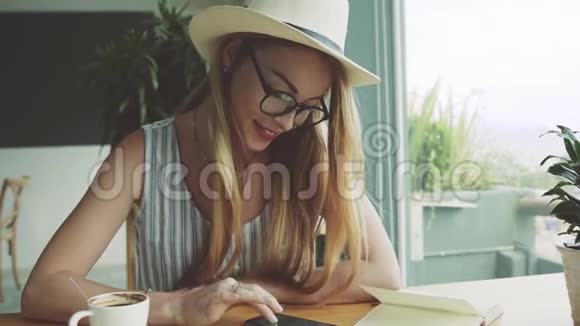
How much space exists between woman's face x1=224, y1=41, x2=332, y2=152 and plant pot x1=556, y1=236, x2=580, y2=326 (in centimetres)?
56

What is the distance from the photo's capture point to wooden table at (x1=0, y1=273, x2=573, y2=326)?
0.94 meters

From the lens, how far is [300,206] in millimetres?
1276

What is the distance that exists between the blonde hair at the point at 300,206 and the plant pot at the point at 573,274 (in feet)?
1.31

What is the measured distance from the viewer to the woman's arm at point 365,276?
1.05 metres

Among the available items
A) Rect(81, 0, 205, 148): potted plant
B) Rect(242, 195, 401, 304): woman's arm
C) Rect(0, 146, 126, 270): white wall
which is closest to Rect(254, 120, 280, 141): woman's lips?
Rect(242, 195, 401, 304): woman's arm

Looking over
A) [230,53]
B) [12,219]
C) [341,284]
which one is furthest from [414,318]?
[12,219]

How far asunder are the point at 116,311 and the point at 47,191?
3.84 meters

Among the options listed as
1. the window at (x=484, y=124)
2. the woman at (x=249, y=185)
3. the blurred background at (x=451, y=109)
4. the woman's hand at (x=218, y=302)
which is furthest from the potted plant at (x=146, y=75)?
the woman's hand at (x=218, y=302)

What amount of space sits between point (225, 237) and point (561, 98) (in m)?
1.80

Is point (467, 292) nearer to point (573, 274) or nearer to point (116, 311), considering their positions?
point (573, 274)

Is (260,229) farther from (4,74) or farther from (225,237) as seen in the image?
(4,74)

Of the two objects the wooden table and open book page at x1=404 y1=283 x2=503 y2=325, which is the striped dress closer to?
the wooden table

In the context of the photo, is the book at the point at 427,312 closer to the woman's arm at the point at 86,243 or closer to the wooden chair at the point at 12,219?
the woman's arm at the point at 86,243

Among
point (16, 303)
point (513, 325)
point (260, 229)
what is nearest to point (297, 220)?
point (260, 229)
